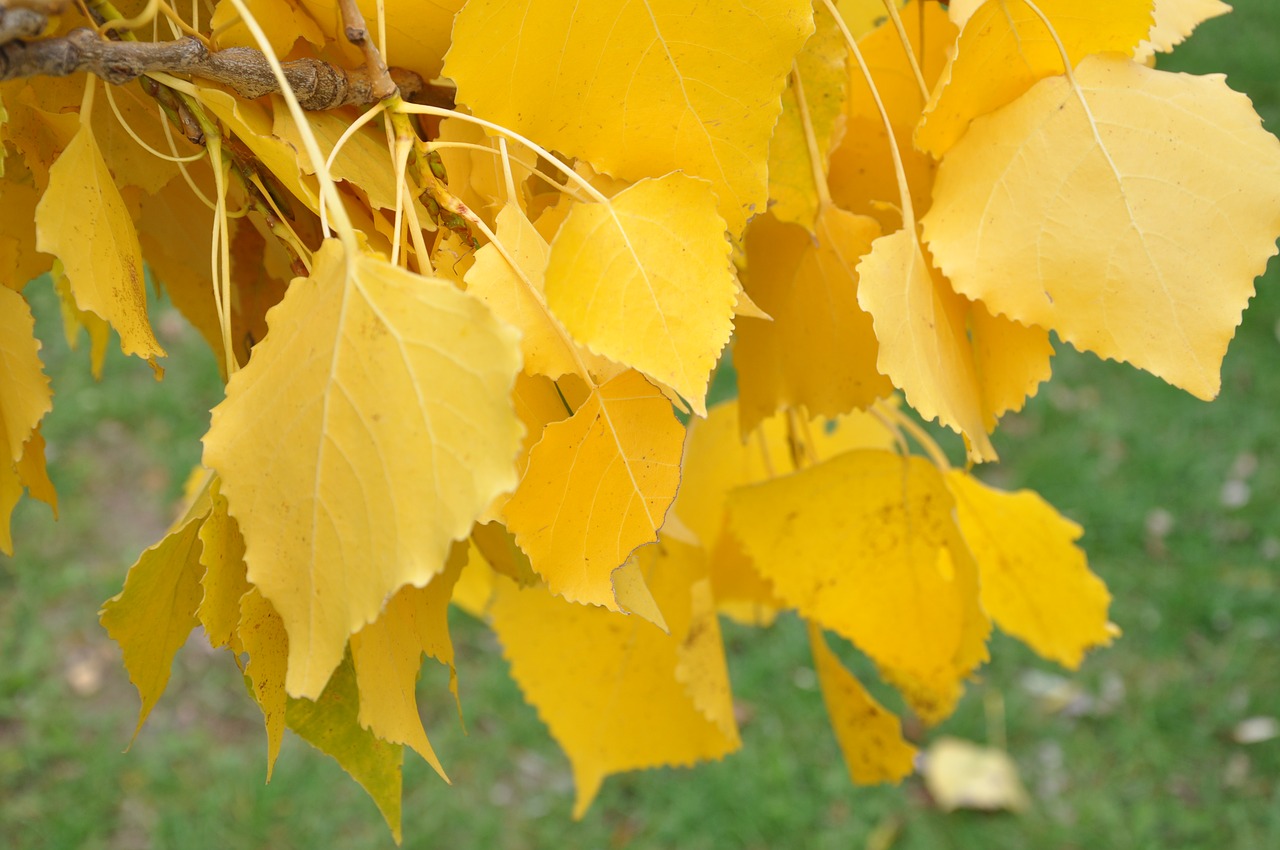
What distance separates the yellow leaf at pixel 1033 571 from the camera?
2.12ft

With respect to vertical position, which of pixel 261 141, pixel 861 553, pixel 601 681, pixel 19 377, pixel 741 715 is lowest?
pixel 741 715

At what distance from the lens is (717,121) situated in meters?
0.39

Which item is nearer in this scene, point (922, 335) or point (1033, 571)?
point (922, 335)

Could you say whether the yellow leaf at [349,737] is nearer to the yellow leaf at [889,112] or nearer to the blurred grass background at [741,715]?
the yellow leaf at [889,112]

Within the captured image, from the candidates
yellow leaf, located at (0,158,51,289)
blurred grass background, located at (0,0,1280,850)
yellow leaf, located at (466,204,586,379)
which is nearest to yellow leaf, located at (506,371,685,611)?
yellow leaf, located at (466,204,586,379)

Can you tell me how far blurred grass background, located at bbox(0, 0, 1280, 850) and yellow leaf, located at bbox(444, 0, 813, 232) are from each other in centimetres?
140

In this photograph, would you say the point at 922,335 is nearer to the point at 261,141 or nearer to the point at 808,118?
the point at 808,118

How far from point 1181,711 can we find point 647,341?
1790 mm

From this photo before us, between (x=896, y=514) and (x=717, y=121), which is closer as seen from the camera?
(x=717, y=121)

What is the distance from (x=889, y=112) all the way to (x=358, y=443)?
1.06ft

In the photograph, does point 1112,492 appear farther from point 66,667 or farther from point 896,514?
point 66,667

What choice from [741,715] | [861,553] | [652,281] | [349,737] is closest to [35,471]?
[349,737]

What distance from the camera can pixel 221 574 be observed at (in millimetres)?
382

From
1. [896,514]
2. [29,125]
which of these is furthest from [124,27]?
[896,514]
